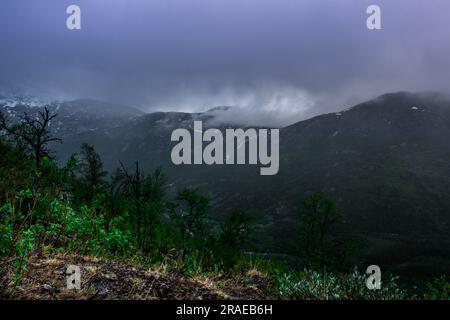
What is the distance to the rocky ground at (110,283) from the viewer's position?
526 centimetres

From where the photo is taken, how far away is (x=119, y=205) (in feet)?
75.8

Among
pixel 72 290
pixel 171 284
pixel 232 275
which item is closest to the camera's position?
pixel 72 290

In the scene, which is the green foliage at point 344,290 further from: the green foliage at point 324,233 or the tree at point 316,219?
the tree at point 316,219

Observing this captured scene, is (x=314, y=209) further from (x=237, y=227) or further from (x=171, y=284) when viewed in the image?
(x=171, y=284)

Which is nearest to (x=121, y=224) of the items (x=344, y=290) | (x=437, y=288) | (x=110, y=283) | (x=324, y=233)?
(x=110, y=283)

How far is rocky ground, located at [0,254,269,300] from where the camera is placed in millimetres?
5261

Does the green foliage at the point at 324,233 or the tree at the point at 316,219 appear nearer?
the green foliage at the point at 324,233

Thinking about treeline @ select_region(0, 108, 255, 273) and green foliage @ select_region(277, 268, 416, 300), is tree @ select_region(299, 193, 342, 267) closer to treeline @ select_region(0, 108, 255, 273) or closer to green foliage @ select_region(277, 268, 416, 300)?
treeline @ select_region(0, 108, 255, 273)

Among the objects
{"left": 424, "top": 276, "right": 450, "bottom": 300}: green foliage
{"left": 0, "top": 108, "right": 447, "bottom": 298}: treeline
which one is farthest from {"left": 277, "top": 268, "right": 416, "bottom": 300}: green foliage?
{"left": 424, "top": 276, "right": 450, "bottom": 300}: green foliage

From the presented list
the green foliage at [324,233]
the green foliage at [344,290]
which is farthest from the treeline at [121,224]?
the green foliage at [324,233]

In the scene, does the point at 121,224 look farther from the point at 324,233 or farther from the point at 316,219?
the point at 324,233
